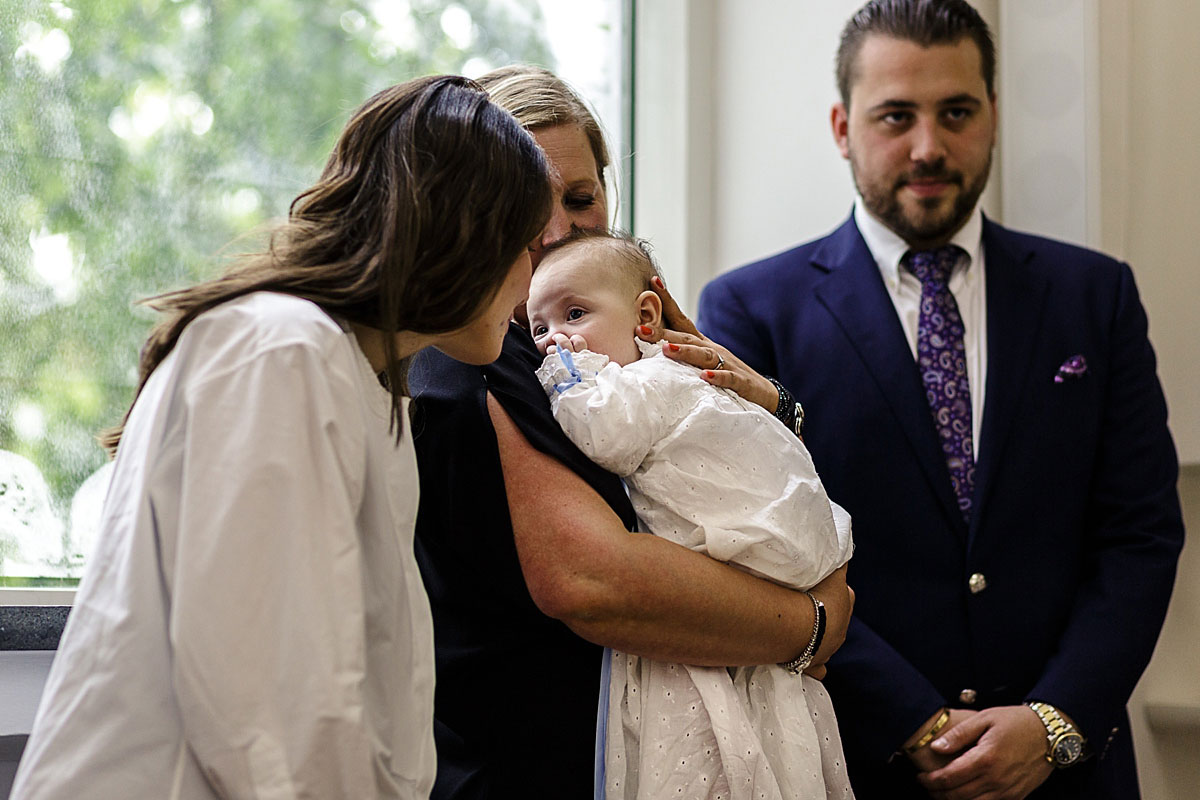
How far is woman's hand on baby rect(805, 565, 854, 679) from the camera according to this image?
1.54 metres

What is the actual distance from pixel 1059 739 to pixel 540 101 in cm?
133

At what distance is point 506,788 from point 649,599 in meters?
0.31

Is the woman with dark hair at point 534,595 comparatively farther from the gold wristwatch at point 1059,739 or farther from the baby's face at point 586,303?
Result: the gold wristwatch at point 1059,739

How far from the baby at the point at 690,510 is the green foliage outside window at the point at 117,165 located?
690 mm

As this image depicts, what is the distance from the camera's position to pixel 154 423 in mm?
1076

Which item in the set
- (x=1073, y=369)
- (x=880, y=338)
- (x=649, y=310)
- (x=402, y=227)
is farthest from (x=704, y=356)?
(x=1073, y=369)

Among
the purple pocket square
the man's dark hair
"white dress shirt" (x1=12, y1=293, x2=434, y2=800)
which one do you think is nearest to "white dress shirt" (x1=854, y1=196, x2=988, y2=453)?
the purple pocket square

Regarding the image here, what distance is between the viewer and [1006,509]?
2119mm

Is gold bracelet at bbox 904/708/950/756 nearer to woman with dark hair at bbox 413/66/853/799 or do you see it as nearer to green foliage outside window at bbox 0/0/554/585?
woman with dark hair at bbox 413/66/853/799

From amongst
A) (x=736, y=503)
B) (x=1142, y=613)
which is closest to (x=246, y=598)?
(x=736, y=503)

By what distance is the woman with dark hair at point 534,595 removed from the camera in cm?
138

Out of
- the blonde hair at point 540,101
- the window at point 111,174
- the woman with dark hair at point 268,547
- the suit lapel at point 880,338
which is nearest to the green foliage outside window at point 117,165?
the window at point 111,174

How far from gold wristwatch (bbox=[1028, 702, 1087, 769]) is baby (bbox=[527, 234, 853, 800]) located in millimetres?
599

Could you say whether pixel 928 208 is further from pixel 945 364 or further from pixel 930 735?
pixel 930 735
